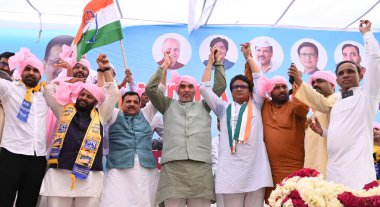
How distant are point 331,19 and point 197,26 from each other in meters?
2.35

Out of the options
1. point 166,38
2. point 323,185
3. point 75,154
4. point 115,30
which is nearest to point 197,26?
point 166,38

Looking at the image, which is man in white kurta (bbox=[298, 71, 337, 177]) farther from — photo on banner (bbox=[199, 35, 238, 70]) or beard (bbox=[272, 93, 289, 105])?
photo on banner (bbox=[199, 35, 238, 70])

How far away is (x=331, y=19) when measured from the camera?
7.02 metres

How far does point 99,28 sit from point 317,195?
3.70m

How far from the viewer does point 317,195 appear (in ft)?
6.13

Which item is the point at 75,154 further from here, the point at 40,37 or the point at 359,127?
the point at 40,37

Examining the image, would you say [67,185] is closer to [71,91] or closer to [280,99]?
[71,91]

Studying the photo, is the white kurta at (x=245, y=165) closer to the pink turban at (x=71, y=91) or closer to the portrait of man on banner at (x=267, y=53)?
the pink turban at (x=71, y=91)

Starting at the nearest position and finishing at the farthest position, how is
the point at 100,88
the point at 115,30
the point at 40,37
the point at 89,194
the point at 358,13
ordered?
1. the point at 89,194
2. the point at 100,88
3. the point at 115,30
4. the point at 40,37
5. the point at 358,13

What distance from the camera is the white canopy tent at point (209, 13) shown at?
21.6 feet

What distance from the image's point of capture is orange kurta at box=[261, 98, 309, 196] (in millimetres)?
3701

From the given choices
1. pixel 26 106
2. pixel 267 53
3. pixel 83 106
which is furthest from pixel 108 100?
pixel 267 53

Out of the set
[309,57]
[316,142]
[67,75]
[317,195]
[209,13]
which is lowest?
[317,195]

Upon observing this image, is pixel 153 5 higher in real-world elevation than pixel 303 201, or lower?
higher
